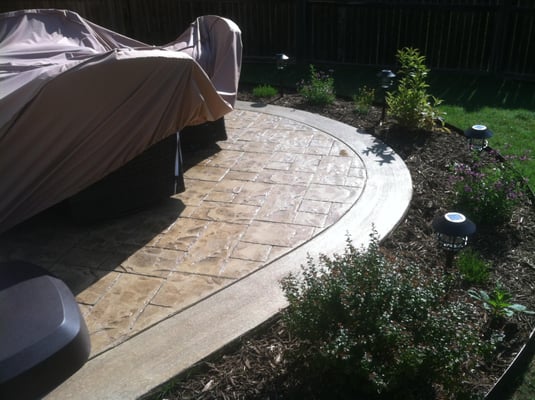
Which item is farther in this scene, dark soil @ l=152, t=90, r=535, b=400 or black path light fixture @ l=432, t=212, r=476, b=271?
black path light fixture @ l=432, t=212, r=476, b=271

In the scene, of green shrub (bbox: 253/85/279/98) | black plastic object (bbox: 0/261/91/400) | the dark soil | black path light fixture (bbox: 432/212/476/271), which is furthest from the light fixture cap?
green shrub (bbox: 253/85/279/98)

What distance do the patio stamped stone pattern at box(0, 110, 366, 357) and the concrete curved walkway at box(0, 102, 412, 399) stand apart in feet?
0.04

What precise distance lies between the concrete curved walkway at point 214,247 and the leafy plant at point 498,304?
121 centimetres

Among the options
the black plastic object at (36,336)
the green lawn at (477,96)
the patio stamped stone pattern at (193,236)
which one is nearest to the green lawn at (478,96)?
the green lawn at (477,96)

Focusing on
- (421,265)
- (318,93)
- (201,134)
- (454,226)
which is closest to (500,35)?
(318,93)

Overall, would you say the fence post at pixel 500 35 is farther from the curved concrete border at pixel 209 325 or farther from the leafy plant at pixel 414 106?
the curved concrete border at pixel 209 325

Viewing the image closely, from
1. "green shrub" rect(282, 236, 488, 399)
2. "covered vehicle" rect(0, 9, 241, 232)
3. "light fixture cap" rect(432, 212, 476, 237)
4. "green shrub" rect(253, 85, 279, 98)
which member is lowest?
"green shrub" rect(253, 85, 279, 98)

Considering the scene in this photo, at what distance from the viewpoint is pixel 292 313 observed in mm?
3303

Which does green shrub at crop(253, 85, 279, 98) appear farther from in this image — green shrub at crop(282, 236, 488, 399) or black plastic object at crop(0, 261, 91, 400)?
black plastic object at crop(0, 261, 91, 400)

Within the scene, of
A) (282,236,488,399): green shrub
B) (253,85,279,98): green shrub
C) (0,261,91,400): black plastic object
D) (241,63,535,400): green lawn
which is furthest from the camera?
(253,85,279,98): green shrub

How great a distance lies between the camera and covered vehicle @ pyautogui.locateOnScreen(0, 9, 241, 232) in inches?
172

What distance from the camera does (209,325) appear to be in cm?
380

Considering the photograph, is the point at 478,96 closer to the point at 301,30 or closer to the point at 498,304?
the point at 301,30

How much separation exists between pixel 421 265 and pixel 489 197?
1101mm
